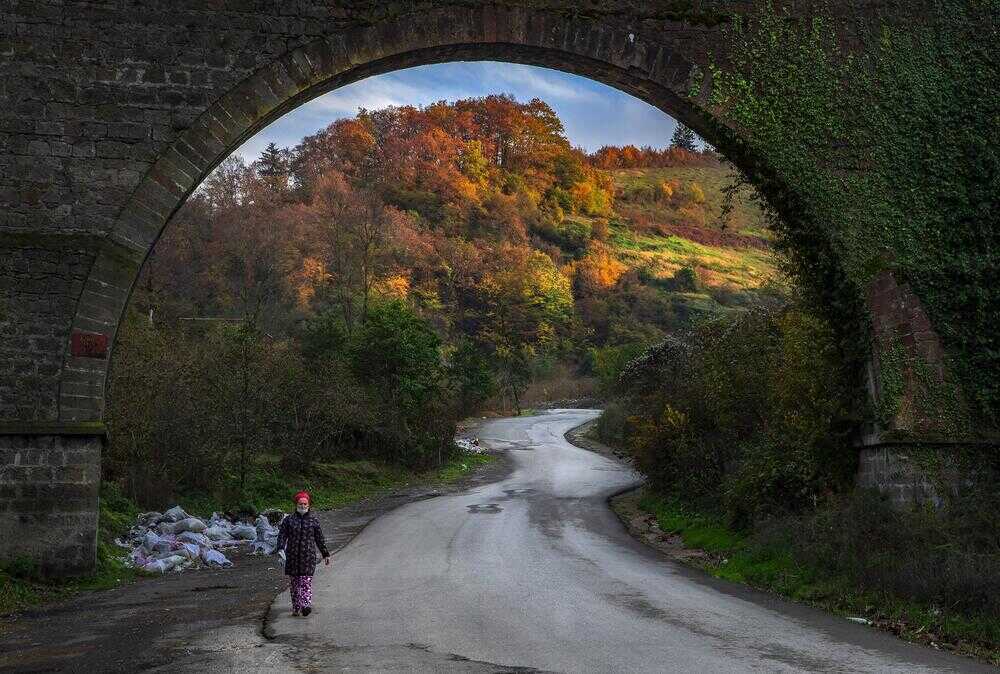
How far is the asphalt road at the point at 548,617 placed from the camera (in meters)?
6.82

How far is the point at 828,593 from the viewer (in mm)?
10320

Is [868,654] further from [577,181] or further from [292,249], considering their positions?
[577,181]

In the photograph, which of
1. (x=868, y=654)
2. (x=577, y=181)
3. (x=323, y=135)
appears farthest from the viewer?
(x=577, y=181)

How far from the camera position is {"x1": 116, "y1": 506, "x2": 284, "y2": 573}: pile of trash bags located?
13508 millimetres

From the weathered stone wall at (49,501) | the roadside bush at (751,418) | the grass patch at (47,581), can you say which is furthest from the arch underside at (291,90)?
the roadside bush at (751,418)

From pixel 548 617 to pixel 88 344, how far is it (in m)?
6.25

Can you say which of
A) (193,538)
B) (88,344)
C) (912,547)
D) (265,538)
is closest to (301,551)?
(88,344)

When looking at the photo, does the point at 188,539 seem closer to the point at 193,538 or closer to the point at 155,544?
the point at 193,538

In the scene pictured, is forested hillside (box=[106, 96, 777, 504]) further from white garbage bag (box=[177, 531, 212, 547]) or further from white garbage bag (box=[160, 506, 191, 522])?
white garbage bag (box=[177, 531, 212, 547])

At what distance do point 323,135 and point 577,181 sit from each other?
1017 inches

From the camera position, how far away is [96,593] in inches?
423

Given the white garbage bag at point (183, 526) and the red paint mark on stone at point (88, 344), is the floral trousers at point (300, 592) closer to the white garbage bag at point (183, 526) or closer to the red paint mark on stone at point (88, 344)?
the red paint mark on stone at point (88, 344)

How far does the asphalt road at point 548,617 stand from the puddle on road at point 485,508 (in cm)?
350

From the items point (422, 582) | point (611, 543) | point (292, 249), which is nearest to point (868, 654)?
point (422, 582)
